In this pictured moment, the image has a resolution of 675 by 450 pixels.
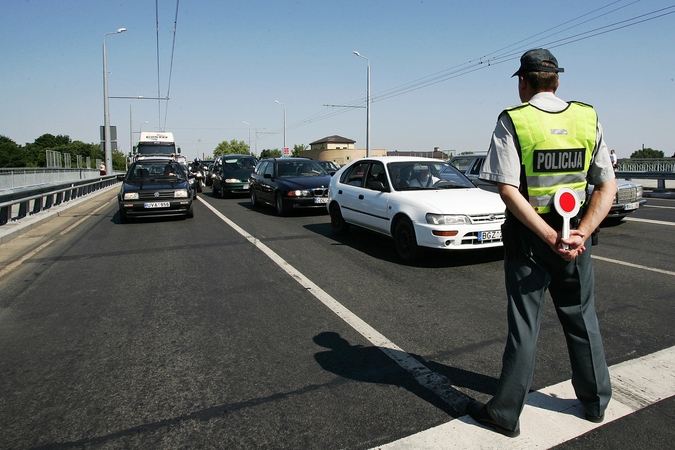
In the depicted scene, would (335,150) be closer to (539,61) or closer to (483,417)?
(539,61)

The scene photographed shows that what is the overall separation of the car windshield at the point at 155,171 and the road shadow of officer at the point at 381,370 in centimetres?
1052

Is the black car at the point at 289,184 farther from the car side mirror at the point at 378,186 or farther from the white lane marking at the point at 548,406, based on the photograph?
the white lane marking at the point at 548,406

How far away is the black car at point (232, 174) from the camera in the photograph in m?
20.4

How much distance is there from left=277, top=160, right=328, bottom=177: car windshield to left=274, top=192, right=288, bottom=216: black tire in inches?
39.8

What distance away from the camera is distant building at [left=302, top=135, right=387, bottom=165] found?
97331mm

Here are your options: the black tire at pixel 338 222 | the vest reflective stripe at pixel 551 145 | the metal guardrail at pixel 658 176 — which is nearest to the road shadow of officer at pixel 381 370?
the vest reflective stripe at pixel 551 145

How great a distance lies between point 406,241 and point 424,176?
55.4 inches

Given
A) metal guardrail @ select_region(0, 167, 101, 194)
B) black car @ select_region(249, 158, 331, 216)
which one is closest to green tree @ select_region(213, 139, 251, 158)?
metal guardrail @ select_region(0, 167, 101, 194)

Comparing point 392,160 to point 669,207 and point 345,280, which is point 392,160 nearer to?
point 345,280

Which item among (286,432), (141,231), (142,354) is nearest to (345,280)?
(142,354)

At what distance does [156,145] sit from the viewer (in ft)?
87.8

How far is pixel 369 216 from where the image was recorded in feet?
27.2

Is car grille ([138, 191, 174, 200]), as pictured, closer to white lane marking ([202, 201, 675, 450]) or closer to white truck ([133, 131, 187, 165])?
white lane marking ([202, 201, 675, 450])

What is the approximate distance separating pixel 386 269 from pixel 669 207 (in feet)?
38.2
